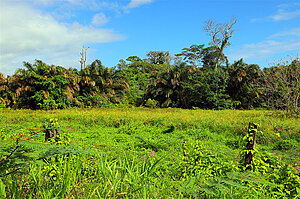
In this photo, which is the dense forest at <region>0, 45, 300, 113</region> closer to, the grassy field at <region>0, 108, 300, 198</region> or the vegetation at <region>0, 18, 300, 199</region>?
the vegetation at <region>0, 18, 300, 199</region>

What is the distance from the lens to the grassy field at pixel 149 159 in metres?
1.85

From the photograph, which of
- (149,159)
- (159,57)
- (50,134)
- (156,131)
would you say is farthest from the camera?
(159,57)

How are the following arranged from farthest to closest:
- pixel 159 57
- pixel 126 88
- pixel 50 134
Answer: pixel 159 57
pixel 126 88
pixel 50 134

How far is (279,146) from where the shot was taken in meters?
5.94

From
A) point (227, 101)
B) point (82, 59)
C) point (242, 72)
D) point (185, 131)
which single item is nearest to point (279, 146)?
point (185, 131)

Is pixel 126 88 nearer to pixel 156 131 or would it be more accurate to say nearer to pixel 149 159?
pixel 156 131

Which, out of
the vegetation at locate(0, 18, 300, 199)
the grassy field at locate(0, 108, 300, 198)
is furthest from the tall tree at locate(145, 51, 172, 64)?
the grassy field at locate(0, 108, 300, 198)

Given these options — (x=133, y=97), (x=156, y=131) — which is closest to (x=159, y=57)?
(x=133, y=97)

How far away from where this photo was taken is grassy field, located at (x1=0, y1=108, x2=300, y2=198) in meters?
1.85

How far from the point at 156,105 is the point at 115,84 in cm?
339

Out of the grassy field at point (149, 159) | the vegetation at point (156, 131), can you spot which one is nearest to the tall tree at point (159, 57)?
the vegetation at point (156, 131)

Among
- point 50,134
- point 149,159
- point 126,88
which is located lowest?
point 149,159

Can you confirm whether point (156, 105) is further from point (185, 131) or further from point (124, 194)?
point (124, 194)

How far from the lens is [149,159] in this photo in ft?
8.10
